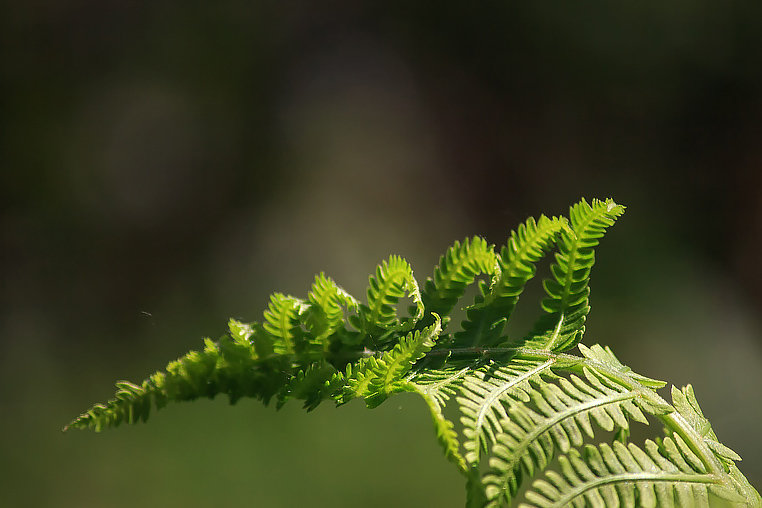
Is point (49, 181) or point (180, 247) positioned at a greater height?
point (49, 181)

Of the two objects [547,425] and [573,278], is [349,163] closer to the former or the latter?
[573,278]

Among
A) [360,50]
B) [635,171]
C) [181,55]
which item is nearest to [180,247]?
[181,55]

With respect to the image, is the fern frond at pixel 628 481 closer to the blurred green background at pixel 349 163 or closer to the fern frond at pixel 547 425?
the fern frond at pixel 547 425

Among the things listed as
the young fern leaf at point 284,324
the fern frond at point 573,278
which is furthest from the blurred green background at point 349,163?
the young fern leaf at point 284,324

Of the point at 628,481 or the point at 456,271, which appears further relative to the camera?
the point at 456,271

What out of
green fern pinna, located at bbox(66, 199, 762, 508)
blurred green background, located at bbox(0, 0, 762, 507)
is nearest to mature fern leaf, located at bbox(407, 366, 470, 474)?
green fern pinna, located at bbox(66, 199, 762, 508)

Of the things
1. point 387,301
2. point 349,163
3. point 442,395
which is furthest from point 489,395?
point 349,163

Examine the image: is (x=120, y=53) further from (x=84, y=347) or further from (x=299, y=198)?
(x=84, y=347)

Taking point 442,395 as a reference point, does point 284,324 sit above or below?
above
